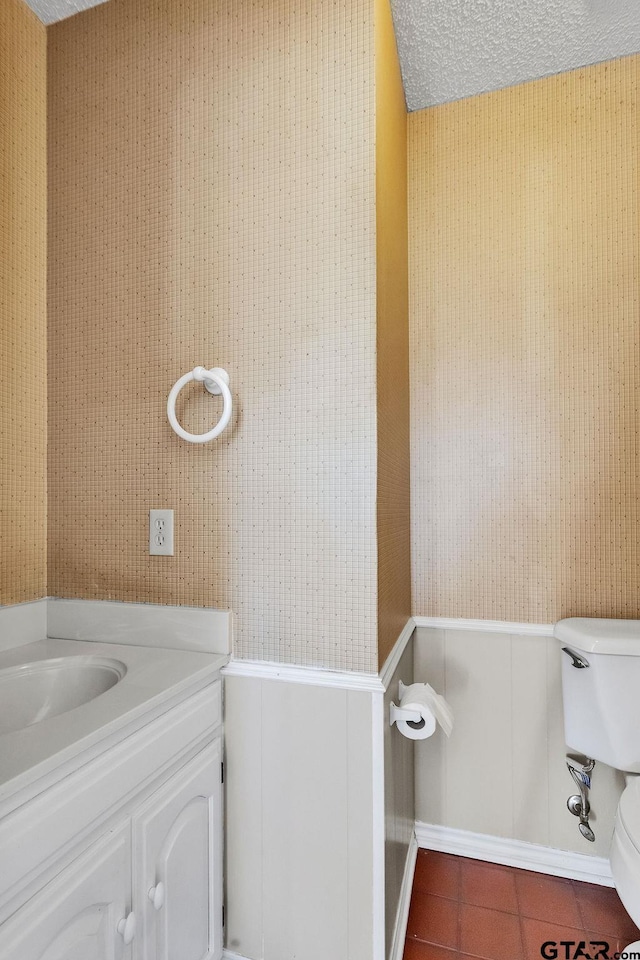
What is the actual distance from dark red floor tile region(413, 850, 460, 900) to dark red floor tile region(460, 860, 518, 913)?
0.07 ft

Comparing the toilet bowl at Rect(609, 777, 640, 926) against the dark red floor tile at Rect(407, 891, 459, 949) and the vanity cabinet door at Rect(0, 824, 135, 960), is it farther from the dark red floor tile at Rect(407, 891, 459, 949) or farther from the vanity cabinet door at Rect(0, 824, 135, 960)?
the vanity cabinet door at Rect(0, 824, 135, 960)

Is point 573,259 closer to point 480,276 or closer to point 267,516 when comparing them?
point 480,276

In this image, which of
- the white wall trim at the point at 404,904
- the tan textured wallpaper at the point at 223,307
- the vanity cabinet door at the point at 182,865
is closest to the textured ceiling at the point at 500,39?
the tan textured wallpaper at the point at 223,307

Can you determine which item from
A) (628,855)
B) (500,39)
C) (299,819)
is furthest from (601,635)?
(500,39)

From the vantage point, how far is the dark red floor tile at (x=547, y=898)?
1.40m

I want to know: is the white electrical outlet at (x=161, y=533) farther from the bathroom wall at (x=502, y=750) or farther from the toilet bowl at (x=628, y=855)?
the toilet bowl at (x=628, y=855)

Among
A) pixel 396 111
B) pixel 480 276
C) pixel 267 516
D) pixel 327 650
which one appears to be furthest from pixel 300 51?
pixel 327 650

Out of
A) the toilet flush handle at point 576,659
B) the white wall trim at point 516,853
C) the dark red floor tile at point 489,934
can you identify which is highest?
the toilet flush handle at point 576,659

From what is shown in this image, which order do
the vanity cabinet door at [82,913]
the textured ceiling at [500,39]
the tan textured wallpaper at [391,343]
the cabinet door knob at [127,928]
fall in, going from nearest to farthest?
the vanity cabinet door at [82,913] → the cabinet door knob at [127,928] → the tan textured wallpaper at [391,343] → the textured ceiling at [500,39]

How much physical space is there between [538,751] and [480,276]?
150cm

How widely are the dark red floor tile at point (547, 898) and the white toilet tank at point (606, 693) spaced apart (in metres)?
0.43

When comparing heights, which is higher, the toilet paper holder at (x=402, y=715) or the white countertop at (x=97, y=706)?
the white countertop at (x=97, y=706)

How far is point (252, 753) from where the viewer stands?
119 centimetres

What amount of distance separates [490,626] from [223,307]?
1233 mm
